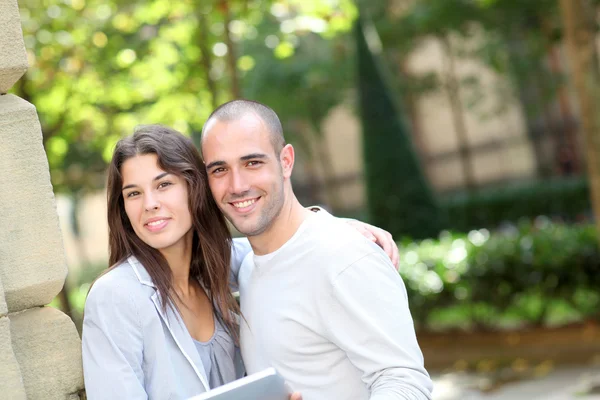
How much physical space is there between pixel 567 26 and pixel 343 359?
5.79 meters

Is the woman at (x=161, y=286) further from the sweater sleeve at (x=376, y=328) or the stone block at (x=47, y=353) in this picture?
the sweater sleeve at (x=376, y=328)

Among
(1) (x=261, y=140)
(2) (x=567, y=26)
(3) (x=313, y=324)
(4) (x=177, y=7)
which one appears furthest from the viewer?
(4) (x=177, y=7)

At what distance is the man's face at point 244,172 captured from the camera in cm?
252

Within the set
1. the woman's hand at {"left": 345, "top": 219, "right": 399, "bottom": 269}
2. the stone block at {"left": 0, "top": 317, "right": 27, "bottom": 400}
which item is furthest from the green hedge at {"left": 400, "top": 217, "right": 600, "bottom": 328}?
the stone block at {"left": 0, "top": 317, "right": 27, "bottom": 400}

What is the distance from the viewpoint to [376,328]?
2279 millimetres

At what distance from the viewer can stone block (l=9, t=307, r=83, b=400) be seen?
2.14 meters

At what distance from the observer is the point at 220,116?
8.43 feet

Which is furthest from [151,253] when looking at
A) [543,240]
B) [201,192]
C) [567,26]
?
[543,240]

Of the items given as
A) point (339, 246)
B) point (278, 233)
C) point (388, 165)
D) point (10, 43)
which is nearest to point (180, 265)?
point (278, 233)

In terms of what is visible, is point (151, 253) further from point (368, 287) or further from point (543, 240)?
point (543, 240)

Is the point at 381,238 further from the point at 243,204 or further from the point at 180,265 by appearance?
the point at 180,265

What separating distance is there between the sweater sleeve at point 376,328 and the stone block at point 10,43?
1076mm

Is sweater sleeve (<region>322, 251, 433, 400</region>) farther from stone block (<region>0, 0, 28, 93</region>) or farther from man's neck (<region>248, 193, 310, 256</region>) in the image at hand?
stone block (<region>0, 0, 28, 93</region>)

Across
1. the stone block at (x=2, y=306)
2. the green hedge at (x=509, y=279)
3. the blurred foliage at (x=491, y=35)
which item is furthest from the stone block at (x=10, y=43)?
the blurred foliage at (x=491, y=35)
